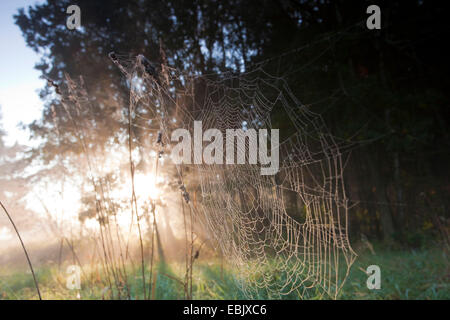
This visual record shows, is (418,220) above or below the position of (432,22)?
below

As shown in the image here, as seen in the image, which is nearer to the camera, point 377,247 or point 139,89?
point 139,89

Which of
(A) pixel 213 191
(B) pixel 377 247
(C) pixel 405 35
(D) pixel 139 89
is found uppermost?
(C) pixel 405 35

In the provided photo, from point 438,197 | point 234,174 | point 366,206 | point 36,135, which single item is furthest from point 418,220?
point 36,135

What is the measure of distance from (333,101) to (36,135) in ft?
18.2

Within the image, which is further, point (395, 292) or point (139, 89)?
point (395, 292)

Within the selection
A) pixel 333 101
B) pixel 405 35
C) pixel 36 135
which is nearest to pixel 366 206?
pixel 333 101

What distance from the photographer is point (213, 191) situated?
256 centimetres

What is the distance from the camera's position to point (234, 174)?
279 cm

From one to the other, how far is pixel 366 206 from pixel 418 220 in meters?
1.16
